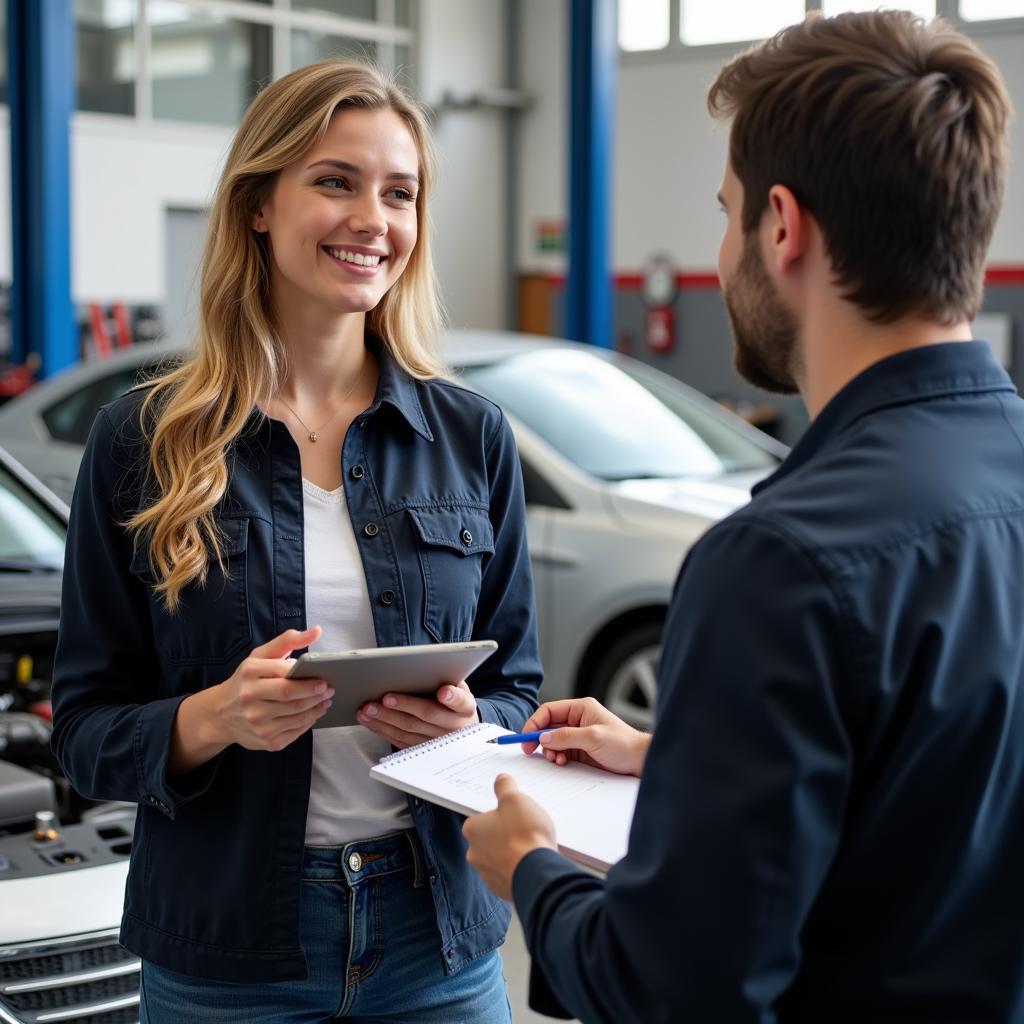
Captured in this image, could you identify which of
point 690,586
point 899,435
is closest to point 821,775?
point 690,586

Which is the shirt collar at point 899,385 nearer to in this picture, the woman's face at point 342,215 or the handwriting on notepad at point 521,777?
the handwriting on notepad at point 521,777

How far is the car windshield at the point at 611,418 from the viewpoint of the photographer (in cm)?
555

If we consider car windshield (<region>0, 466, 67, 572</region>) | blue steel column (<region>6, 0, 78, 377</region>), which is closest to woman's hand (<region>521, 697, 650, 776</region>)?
car windshield (<region>0, 466, 67, 572</region>)

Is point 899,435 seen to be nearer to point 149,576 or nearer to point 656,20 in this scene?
point 149,576

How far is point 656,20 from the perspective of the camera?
1557cm

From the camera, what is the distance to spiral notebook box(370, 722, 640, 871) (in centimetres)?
137

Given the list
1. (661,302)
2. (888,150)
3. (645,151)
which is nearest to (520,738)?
(888,150)

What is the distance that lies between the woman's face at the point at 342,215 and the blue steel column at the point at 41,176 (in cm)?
670

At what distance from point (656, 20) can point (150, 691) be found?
14892mm

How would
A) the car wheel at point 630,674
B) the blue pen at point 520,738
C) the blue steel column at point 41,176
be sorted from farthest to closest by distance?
the blue steel column at point 41,176, the car wheel at point 630,674, the blue pen at point 520,738

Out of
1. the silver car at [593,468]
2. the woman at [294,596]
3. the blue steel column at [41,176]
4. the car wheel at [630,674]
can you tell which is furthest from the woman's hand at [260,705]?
the blue steel column at [41,176]

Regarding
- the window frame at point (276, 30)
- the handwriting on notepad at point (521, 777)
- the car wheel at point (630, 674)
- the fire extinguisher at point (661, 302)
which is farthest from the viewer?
the fire extinguisher at point (661, 302)

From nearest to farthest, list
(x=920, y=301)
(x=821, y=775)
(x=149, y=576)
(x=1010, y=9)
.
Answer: (x=821, y=775)
(x=920, y=301)
(x=149, y=576)
(x=1010, y=9)

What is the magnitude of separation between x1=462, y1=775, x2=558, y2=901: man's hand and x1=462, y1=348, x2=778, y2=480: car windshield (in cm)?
414
